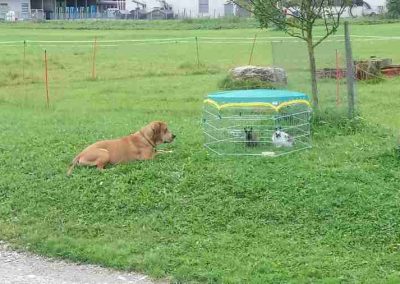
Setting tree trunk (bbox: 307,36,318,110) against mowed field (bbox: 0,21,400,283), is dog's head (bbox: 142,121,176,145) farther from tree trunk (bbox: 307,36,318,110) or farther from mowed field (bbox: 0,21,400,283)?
tree trunk (bbox: 307,36,318,110)

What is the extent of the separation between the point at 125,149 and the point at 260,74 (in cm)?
867

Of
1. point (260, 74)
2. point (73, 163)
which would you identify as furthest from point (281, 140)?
point (260, 74)

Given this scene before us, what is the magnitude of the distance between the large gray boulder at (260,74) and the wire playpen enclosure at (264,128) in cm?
542

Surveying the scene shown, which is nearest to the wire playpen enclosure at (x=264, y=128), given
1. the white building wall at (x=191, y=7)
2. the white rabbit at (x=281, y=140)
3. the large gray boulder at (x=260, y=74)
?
the white rabbit at (x=281, y=140)

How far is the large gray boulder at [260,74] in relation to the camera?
50.8 ft

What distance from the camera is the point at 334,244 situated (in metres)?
5.99

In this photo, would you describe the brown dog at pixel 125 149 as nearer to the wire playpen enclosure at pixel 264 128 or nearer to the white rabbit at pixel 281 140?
the wire playpen enclosure at pixel 264 128

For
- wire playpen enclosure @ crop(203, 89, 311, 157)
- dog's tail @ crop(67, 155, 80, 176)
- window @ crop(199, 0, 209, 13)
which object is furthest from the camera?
window @ crop(199, 0, 209, 13)

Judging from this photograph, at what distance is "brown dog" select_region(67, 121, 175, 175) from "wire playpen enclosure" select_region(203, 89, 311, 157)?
0.70 meters

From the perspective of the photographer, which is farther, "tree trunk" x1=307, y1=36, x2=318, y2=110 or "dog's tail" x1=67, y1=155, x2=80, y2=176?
"tree trunk" x1=307, y1=36, x2=318, y2=110

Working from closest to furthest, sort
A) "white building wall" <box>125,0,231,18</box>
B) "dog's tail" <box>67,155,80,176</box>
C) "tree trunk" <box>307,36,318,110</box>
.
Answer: "dog's tail" <box>67,155,80,176</box> < "tree trunk" <box>307,36,318,110</box> < "white building wall" <box>125,0,231,18</box>

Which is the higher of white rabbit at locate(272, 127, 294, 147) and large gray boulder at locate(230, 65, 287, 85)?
large gray boulder at locate(230, 65, 287, 85)

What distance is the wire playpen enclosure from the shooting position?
8852 millimetres

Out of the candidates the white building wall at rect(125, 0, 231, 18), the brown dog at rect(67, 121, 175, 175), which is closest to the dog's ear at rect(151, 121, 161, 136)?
the brown dog at rect(67, 121, 175, 175)
